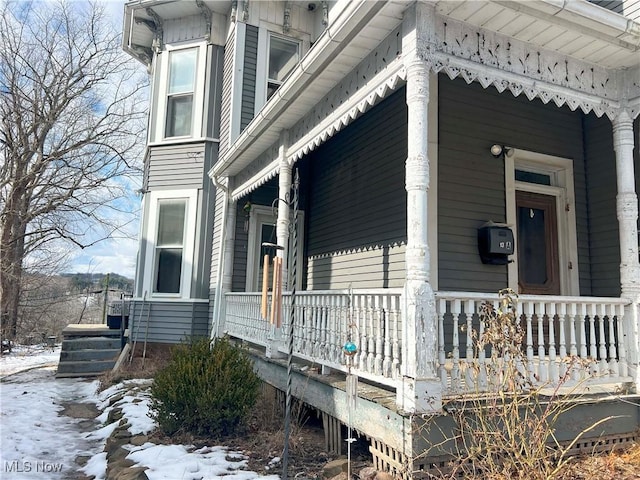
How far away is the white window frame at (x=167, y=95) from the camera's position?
8.84 metres

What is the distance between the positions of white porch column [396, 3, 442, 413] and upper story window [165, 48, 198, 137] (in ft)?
22.3

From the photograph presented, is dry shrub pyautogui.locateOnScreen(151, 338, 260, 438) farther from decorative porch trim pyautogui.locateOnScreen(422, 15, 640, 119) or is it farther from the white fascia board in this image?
decorative porch trim pyautogui.locateOnScreen(422, 15, 640, 119)

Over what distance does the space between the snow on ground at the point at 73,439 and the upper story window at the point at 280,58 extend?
6027 millimetres

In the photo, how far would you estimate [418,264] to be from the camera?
292cm

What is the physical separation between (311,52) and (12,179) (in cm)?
1169

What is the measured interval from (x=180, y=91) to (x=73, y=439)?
6666mm

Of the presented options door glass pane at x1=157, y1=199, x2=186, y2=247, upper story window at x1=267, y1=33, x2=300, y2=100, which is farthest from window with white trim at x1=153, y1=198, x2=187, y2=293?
upper story window at x1=267, y1=33, x2=300, y2=100

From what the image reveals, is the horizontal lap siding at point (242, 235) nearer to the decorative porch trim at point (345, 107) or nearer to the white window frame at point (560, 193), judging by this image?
the decorative porch trim at point (345, 107)

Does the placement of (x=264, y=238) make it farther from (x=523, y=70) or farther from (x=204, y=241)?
(x=523, y=70)

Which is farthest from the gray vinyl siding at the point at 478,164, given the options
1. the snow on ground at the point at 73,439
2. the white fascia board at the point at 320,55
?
the snow on ground at the point at 73,439

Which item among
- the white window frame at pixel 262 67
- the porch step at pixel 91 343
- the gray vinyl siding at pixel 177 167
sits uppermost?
the white window frame at pixel 262 67

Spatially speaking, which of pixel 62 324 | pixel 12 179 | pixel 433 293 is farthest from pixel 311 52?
pixel 62 324

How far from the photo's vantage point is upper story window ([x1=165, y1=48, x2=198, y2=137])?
29.6 ft

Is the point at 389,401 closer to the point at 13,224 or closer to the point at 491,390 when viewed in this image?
the point at 491,390
